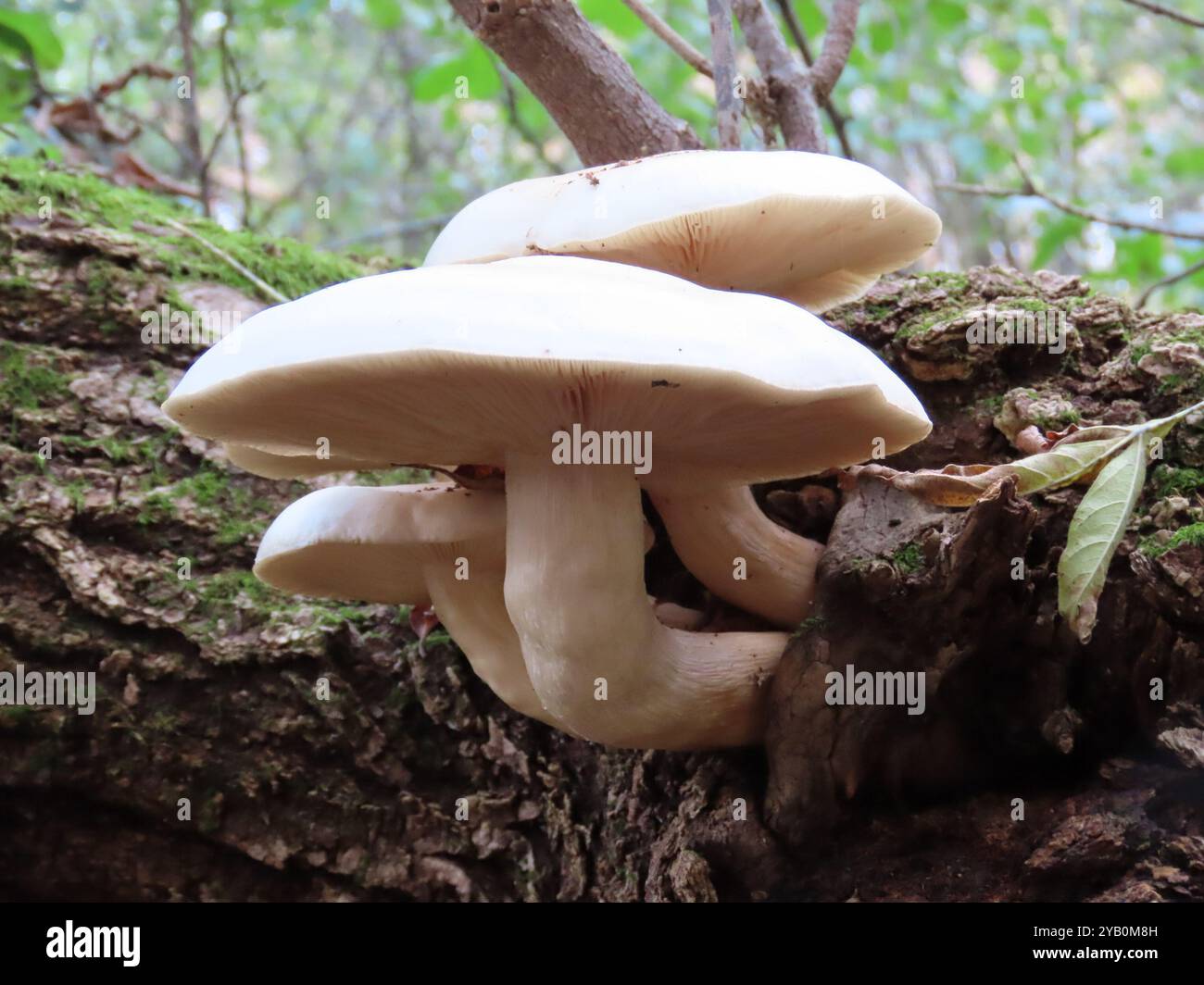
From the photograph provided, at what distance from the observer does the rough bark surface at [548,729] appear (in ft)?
5.22

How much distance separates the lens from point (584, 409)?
53.6 inches

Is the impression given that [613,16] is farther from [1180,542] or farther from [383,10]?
[1180,542]

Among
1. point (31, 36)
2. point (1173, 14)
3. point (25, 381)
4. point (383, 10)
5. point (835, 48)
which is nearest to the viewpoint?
point (25, 381)

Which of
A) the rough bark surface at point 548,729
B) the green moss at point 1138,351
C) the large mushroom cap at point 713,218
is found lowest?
the rough bark surface at point 548,729

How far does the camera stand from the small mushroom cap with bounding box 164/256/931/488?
109 cm

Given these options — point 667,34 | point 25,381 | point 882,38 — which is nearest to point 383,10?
point 882,38

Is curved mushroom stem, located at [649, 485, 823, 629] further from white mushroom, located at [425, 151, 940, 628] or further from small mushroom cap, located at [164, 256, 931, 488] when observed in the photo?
small mushroom cap, located at [164, 256, 931, 488]

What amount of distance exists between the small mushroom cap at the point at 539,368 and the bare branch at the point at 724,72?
1.19m

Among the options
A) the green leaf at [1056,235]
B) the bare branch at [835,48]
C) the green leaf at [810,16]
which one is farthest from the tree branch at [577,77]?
the green leaf at [1056,235]

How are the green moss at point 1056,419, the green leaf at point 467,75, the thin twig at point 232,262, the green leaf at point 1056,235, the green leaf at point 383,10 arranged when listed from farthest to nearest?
the green leaf at point 383,10, the green leaf at point 1056,235, the green leaf at point 467,75, the thin twig at point 232,262, the green moss at point 1056,419

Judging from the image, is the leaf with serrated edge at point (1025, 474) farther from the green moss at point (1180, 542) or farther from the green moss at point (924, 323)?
the green moss at point (924, 323)

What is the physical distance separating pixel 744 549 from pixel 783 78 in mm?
1566

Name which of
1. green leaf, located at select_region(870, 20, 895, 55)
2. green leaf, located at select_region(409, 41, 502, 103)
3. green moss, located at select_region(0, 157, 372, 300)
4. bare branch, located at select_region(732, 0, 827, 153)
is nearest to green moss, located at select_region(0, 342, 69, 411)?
green moss, located at select_region(0, 157, 372, 300)

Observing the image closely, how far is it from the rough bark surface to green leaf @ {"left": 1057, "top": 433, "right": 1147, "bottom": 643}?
9 centimetres
